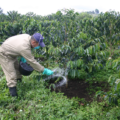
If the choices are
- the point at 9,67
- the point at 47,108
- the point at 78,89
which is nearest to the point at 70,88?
the point at 78,89

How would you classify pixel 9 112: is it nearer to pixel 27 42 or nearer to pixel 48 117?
pixel 48 117

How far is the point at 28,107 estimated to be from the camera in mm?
2254

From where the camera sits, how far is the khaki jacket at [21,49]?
2.27 meters

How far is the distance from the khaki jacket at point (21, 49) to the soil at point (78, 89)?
0.97m

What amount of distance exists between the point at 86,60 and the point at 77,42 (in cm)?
46


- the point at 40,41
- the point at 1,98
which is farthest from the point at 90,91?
the point at 1,98

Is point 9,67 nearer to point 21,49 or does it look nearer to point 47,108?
point 21,49

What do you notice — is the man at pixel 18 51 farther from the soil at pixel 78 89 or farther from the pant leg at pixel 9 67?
the soil at pixel 78 89

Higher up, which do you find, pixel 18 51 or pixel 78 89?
pixel 18 51

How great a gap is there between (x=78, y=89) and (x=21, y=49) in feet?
5.66

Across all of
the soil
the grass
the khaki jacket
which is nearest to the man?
the khaki jacket

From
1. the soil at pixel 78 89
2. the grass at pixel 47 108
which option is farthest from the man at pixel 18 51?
the soil at pixel 78 89

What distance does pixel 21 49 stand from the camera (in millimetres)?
2256

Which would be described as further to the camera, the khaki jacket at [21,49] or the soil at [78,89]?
the soil at [78,89]
